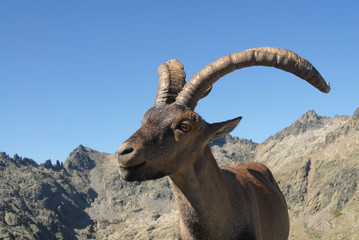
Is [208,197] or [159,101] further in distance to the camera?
[159,101]

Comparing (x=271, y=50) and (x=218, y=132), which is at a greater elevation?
(x=271, y=50)

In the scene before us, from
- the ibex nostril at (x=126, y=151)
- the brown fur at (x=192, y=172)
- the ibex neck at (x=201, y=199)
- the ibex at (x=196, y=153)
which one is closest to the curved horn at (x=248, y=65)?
the ibex at (x=196, y=153)

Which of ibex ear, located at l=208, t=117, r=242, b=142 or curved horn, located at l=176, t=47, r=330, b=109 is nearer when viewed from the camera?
ibex ear, located at l=208, t=117, r=242, b=142

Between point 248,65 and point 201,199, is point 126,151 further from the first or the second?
point 248,65

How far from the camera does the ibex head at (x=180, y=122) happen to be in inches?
294

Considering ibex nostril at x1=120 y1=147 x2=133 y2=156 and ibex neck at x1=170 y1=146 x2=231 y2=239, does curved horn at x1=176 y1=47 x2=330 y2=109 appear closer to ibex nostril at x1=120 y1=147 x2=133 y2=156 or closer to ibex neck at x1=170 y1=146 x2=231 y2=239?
ibex neck at x1=170 y1=146 x2=231 y2=239

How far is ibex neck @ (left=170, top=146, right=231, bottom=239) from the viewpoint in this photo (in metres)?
8.36

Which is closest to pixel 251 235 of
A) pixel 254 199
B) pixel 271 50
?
pixel 254 199

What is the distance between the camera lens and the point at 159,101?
359 inches

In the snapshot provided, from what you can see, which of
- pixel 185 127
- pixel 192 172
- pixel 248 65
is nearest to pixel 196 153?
pixel 192 172

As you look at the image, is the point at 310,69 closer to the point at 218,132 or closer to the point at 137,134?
the point at 218,132

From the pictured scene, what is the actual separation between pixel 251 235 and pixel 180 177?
7.26 feet

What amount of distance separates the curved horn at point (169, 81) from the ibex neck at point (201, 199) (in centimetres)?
151

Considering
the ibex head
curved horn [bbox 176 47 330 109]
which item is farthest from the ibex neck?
curved horn [bbox 176 47 330 109]
